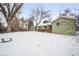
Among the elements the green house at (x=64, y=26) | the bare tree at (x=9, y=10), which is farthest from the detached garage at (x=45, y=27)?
the bare tree at (x=9, y=10)

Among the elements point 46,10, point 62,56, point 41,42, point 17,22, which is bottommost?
point 62,56

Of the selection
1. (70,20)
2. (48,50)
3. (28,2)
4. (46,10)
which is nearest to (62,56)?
(48,50)

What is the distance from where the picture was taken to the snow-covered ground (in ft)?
7.37

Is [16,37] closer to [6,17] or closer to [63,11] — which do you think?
[6,17]

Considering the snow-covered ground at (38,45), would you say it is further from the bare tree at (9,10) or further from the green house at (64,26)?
the bare tree at (9,10)

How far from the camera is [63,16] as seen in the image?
2.25 meters

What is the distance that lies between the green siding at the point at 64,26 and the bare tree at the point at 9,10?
484 mm

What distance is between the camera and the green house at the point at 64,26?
225 cm

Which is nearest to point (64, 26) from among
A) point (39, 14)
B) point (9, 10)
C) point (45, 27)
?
point (45, 27)

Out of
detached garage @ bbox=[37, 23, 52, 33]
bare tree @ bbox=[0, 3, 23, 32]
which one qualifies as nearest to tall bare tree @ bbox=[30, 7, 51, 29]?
detached garage @ bbox=[37, 23, 52, 33]

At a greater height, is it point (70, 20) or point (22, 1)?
point (22, 1)

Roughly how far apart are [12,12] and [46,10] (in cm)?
42

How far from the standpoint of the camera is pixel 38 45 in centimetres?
226

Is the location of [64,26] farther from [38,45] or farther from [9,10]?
[9,10]
